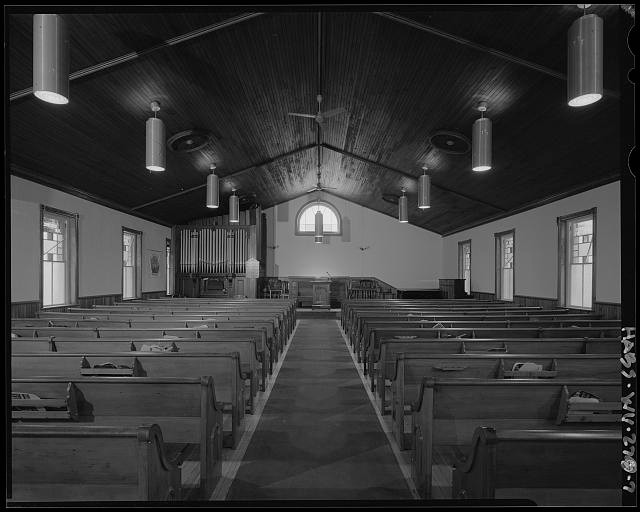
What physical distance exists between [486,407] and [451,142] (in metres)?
5.66

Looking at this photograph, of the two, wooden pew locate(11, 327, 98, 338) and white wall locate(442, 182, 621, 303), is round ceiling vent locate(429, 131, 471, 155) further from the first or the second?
wooden pew locate(11, 327, 98, 338)

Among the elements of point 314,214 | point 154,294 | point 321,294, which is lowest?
point 321,294

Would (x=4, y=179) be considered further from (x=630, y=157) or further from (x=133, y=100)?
(x=133, y=100)

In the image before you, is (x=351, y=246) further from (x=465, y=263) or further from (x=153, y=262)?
(x=153, y=262)

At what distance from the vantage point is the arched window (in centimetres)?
1508

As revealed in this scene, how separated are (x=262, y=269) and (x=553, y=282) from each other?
9261 mm

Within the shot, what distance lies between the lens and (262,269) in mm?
14195

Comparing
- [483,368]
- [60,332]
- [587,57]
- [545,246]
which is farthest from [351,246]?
[483,368]

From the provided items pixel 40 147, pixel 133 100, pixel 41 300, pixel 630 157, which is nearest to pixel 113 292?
pixel 41 300

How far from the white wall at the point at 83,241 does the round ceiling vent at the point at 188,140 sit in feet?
6.80

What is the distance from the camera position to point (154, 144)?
5.28 meters

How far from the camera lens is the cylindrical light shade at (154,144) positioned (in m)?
5.24

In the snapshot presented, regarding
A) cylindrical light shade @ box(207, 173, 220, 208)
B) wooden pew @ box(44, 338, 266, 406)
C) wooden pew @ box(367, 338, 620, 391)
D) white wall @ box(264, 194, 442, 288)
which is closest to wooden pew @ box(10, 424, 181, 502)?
wooden pew @ box(44, 338, 266, 406)

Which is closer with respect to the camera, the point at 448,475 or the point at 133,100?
the point at 448,475
